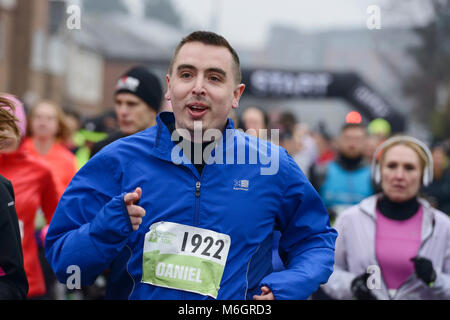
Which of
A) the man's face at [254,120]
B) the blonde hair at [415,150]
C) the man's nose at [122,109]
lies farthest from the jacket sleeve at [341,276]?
the man's face at [254,120]

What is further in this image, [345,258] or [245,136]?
[345,258]

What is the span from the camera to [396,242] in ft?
15.6

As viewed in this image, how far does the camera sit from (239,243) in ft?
9.68

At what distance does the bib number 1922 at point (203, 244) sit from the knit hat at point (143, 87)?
8.26 feet

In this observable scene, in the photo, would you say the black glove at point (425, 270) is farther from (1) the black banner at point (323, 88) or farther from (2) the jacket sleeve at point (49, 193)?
(1) the black banner at point (323, 88)

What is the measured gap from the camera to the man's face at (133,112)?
5133mm

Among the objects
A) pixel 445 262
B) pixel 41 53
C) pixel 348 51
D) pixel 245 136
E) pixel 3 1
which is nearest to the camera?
pixel 245 136

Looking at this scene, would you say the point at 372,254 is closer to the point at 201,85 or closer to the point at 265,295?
the point at 265,295

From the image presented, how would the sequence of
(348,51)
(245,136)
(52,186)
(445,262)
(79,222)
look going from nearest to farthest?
(79,222)
(245,136)
(445,262)
(52,186)
(348,51)

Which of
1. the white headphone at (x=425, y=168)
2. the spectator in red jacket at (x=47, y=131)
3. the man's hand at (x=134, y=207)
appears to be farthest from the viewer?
the spectator in red jacket at (x=47, y=131)

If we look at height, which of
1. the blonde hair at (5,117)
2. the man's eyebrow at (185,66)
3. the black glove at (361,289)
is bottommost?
the black glove at (361,289)
